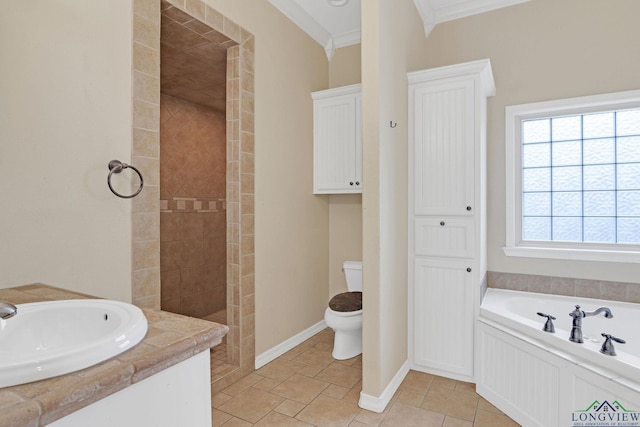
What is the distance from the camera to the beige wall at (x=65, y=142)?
4.26 feet

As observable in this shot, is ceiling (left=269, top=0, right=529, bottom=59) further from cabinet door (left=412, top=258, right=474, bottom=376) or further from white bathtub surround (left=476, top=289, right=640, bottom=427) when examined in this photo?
white bathtub surround (left=476, top=289, right=640, bottom=427)

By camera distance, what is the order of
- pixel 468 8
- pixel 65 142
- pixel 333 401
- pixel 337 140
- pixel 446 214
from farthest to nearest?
pixel 337 140
pixel 468 8
pixel 446 214
pixel 333 401
pixel 65 142

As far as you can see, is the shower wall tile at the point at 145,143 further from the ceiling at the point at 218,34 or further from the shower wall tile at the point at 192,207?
the shower wall tile at the point at 192,207

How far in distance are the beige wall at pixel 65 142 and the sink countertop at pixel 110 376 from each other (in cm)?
70

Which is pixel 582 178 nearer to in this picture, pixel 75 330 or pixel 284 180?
pixel 284 180

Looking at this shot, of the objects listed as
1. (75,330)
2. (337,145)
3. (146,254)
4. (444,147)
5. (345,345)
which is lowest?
(345,345)

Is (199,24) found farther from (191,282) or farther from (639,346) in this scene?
Result: (639,346)

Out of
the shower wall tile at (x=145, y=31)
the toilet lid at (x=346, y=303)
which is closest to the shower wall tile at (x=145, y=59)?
the shower wall tile at (x=145, y=31)

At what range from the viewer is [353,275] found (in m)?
3.21

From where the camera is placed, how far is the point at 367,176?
6.83 feet

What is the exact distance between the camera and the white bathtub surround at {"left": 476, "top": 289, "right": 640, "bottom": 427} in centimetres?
153

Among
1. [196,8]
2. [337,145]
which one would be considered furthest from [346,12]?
[196,8]

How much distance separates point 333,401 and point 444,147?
184 centimetres

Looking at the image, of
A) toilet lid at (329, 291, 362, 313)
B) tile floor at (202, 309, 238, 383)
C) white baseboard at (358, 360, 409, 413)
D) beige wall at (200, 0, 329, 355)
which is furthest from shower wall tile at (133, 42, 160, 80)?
white baseboard at (358, 360, 409, 413)
